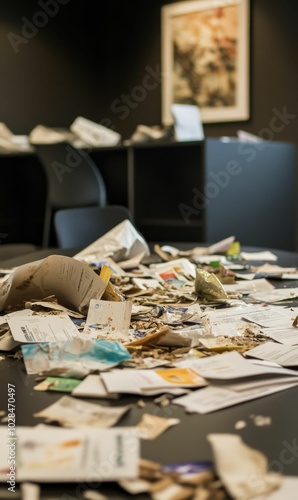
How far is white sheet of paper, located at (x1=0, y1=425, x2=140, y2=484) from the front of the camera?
64 cm

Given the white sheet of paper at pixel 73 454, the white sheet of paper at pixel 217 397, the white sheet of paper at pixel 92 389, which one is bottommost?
A: the white sheet of paper at pixel 217 397

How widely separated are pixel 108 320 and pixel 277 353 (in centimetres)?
33

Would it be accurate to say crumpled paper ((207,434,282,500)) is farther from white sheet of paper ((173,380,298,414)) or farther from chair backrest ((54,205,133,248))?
chair backrest ((54,205,133,248))

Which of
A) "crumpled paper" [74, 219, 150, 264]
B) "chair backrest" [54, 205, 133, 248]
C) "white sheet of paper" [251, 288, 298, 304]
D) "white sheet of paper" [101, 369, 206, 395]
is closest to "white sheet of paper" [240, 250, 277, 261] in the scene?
"crumpled paper" [74, 219, 150, 264]

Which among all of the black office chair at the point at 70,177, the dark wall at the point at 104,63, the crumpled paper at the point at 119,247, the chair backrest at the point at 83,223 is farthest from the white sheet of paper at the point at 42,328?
the dark wall at the point at 104,63

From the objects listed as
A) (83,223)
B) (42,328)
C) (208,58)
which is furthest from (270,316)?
(208,58)

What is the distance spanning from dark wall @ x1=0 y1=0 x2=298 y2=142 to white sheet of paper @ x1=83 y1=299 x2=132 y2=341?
4.31 metres

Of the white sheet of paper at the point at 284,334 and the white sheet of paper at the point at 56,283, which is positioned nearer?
the white sheet of paper at the point at 284,334

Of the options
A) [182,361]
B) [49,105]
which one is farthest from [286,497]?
[49,105]

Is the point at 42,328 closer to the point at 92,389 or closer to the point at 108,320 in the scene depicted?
the point at 108,320

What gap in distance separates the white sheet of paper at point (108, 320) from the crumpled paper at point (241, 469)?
17.4 inches

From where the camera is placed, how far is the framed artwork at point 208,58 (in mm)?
5512

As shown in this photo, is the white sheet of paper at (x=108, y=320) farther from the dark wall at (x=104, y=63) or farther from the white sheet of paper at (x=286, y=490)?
the dark wall at (x=104, y=63)

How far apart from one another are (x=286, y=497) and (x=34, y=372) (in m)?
0.47
